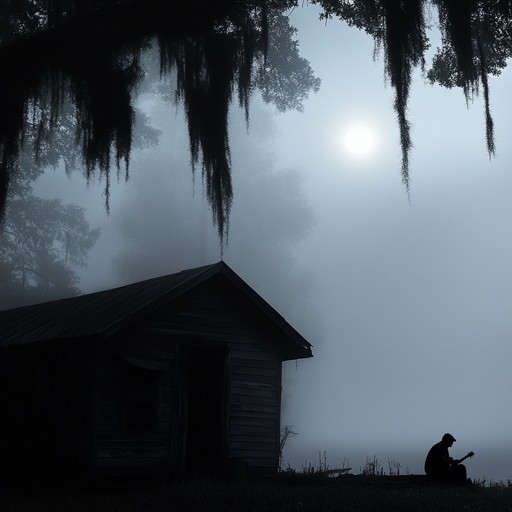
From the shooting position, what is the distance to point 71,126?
36062mm

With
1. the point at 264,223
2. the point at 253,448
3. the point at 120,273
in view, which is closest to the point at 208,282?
the point at 253,448

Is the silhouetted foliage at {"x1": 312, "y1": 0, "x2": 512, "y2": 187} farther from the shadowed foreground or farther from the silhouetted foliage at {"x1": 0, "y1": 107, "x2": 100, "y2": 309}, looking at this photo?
the silhouetted foliage at {"x1": 0, "y1": 107, "x2": 100, "y2": 309}

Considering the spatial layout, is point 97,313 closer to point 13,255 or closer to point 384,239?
point 13,255

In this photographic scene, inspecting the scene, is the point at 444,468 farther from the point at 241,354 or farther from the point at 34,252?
the point at 34,252

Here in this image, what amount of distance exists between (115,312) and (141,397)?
1.98 meters

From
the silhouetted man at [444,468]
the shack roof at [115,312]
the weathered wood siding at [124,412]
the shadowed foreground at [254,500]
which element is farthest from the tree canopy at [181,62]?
the silhouetted man at [444,468]

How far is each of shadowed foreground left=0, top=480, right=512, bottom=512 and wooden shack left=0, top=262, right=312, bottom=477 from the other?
7.48 feet

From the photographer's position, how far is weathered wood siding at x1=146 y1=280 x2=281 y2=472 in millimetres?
19344

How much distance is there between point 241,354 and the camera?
2009 cm

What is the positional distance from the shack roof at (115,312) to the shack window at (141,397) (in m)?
1.33

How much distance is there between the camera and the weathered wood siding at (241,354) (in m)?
19.3

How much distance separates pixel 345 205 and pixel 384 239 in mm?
16919

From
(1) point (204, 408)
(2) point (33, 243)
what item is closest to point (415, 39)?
(1) point (204, 408)

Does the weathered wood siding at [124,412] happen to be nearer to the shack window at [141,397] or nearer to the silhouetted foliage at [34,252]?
the shack window at [141,397]
